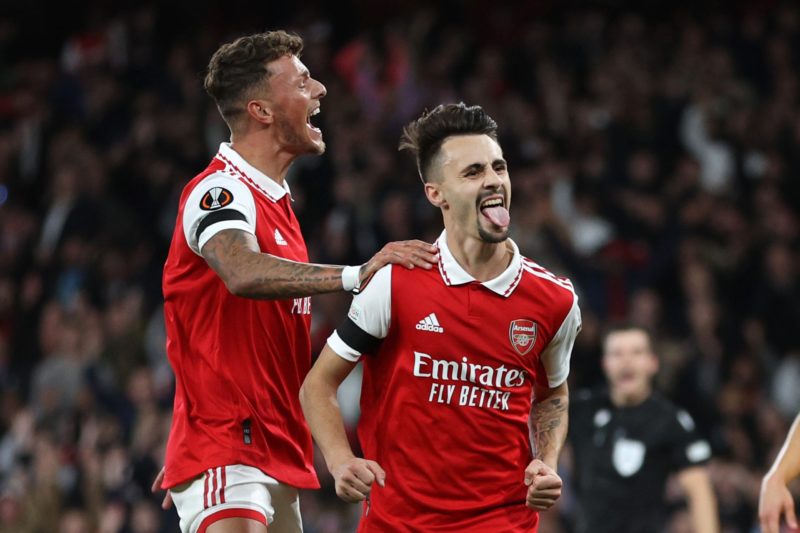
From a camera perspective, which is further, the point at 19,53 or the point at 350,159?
the point at 19,53

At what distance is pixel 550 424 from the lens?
15.4 ft

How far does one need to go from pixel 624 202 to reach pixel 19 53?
27.1 feet

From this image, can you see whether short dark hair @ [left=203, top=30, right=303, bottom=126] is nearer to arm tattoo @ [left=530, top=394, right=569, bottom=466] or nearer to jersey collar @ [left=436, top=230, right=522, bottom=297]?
jersey collar @ [left=436, top=230, right=522, bottom=297]

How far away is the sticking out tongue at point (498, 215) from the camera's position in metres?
4.39

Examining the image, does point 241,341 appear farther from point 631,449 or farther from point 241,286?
point 631,449

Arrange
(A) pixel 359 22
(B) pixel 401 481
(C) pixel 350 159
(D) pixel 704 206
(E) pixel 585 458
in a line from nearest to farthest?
(B) pixel 401 481 → (E) pixel 585 458 → (D) pixel 704 206 → (C) pixel 350 159 → (A) pixel 359 22

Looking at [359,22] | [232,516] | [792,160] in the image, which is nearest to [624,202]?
[792,160]

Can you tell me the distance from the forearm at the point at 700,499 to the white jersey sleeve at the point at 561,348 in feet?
6.49

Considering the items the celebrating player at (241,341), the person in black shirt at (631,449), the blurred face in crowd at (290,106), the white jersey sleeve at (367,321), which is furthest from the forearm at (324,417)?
the person in black shirt at (631,449)

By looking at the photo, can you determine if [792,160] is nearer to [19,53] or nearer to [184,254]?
[184,254]

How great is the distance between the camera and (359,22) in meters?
15.8

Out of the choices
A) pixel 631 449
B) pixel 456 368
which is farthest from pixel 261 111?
pixel 631 449

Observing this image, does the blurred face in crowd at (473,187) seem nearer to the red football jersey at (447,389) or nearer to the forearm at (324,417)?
the red football jersey at (447,389)

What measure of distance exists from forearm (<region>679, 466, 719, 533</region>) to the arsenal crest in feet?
7.44
